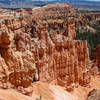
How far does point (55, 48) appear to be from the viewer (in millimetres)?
22672

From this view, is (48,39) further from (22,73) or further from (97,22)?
(97,22)

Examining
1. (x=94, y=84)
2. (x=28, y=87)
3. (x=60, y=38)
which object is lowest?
(x=94, y=84)

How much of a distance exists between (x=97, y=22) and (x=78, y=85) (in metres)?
54.2

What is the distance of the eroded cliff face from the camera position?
49.1 feet

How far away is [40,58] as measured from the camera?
808 inches

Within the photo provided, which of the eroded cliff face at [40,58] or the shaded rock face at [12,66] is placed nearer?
the shaded rock face at [12,66]

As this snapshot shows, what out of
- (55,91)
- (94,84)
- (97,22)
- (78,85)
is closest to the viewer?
(55,91)

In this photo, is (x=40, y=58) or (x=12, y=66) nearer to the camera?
(x=12, y=66)

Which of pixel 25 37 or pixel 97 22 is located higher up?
pixel 25 37

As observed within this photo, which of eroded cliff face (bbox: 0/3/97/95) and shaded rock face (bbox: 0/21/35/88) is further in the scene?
eroded cliff face (bbox: 0/3/97/95)

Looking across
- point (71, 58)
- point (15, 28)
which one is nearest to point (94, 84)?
point (71, 58)

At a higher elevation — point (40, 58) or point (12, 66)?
point (12, 66)

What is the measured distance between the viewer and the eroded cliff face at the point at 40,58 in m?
Result: 15.0

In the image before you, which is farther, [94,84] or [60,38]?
[94,84]
